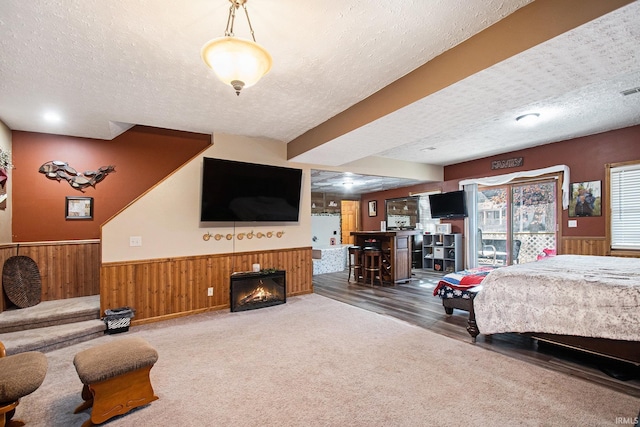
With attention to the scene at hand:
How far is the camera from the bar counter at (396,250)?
6.31m

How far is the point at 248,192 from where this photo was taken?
480 cm

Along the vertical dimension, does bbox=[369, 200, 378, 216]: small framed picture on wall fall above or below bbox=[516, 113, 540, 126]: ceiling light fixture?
below

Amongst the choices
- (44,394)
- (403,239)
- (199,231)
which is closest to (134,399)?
(44,394)

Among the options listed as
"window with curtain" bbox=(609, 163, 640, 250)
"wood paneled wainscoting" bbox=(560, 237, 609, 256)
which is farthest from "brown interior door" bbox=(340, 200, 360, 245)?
"window with curtain" bbox=(609, 163, 640, 250)

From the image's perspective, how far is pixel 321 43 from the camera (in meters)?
2.43

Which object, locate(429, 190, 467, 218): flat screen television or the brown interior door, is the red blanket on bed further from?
the brown interior door

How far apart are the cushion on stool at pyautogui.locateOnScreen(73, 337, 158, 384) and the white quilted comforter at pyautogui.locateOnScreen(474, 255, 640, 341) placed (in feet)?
10.5

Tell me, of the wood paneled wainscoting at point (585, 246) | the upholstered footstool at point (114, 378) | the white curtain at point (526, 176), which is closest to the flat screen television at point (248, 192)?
the upholstered footstool at point (114, 378)

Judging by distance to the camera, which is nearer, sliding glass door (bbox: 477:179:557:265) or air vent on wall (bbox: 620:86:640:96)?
air vent on wall (bbox: 620:86:640:96)

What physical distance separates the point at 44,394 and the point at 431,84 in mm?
4155

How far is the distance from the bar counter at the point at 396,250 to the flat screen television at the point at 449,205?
131 cm

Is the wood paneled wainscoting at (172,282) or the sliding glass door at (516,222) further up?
the sliding glass door at (516,222)

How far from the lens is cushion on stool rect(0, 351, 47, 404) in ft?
5.62

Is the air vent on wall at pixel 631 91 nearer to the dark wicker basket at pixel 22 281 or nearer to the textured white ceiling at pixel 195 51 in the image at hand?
the textured white ceiling at pixel 195 51
